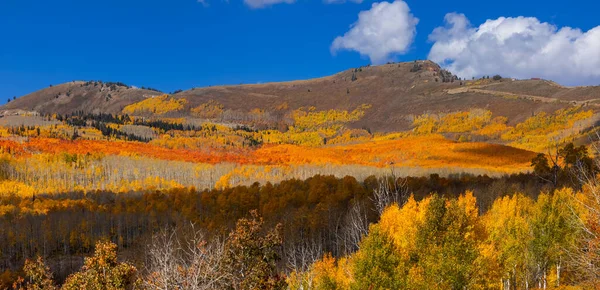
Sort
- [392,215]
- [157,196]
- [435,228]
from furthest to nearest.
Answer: [157,196] → [392,215] → [435,228]

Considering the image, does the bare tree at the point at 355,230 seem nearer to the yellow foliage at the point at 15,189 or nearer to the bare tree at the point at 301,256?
the bare tree at the point at 301,256

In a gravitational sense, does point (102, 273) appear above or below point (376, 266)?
above

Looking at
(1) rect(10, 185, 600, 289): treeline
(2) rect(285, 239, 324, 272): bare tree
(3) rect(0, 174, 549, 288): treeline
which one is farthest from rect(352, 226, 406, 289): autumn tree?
(3) rect(0, 174, 549, 288): treeline

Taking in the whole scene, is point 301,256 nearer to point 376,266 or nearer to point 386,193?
point 386,193

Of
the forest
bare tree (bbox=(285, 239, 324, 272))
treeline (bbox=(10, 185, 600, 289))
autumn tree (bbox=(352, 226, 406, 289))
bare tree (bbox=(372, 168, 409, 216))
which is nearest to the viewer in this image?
treeline (bbox=(10, 185, 600, 289))

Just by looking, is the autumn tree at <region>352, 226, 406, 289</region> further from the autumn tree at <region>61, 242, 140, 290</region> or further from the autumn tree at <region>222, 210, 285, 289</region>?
the autumn tree at <region>61, 242, 140, 290</region>

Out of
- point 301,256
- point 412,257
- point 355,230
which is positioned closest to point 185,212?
point 301,256

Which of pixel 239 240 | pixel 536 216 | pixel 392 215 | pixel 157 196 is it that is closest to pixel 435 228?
pixel 392 215

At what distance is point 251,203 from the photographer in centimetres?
13100

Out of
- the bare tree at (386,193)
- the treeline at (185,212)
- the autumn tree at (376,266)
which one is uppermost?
the bare tree at (386,193)

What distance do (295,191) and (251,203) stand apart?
1521 cm

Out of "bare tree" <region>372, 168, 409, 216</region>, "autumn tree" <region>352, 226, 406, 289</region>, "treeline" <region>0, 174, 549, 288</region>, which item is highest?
"bare tree" <region>372, 168, 409, 216</region>

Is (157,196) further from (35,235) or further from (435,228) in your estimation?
(435,228)

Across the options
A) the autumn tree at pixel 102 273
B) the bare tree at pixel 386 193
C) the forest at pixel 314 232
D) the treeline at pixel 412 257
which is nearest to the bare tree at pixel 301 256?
the forest at pixel 314 232
